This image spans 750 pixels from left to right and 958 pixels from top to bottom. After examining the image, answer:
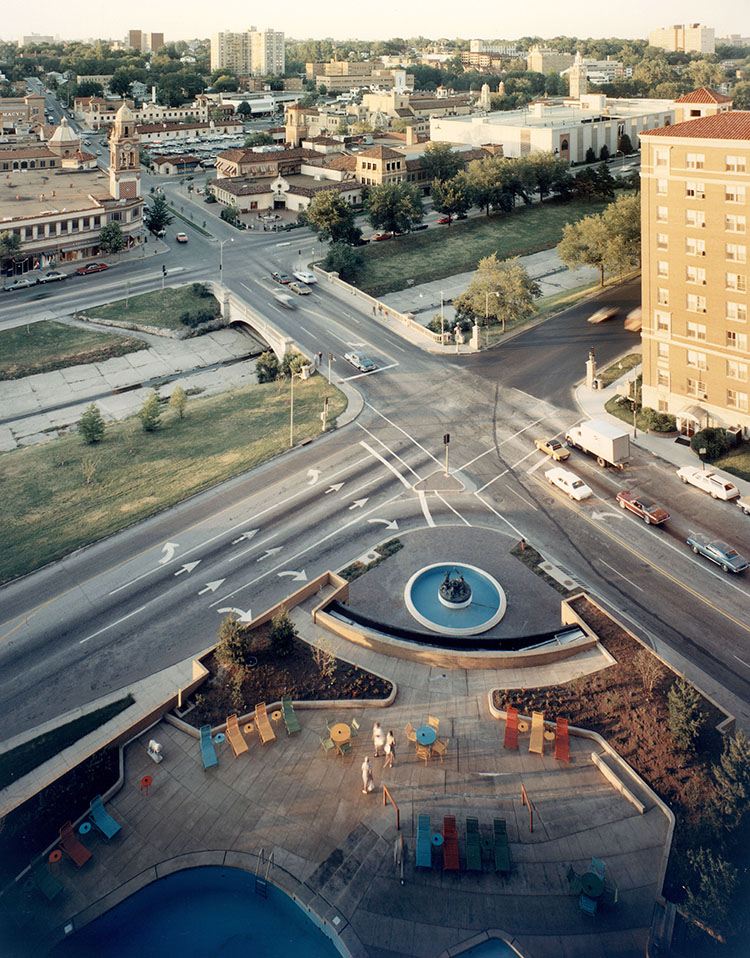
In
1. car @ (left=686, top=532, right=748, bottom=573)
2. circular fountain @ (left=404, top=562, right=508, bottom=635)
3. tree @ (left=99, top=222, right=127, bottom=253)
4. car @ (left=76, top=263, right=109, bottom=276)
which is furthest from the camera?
tree @ (left=99, top=222, right=127, bottom=253)

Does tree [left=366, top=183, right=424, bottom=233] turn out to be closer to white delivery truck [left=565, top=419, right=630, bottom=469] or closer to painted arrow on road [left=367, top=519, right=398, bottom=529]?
white delivery truck [left=565, top=419, right=630, bottom=469]

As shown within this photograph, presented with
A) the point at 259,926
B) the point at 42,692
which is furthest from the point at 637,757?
the point at 42,692

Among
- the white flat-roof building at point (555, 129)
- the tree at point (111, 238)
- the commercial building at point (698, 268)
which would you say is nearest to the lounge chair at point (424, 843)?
the commercial building at point (698, 268)

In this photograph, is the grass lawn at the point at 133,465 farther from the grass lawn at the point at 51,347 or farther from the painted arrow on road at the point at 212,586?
the grass lawn at the point at 51,347

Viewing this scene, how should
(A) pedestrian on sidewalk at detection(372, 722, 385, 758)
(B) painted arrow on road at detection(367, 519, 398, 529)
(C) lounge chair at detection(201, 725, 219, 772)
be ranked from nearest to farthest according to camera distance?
(C) lounge chair at detection(201, 725, 219, 772), (A) pedestrian on sidewalk at detection(372, 722, 385, 758), (B) painted arrow on road at detection(367, 519, 398, 529)

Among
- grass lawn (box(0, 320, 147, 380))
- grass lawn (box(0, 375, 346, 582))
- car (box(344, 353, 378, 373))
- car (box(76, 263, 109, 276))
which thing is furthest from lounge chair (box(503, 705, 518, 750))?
car (box(76, 263, 109, 276))

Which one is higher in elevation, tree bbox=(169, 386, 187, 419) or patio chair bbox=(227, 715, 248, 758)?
tree bbox=(169, 386, 187, 419)

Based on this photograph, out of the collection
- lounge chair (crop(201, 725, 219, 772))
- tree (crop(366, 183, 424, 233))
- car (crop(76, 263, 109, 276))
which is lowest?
lounge chair (crop(201, 725, 219, 772))

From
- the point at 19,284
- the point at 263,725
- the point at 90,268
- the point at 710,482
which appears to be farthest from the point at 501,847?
the point at 90,268
